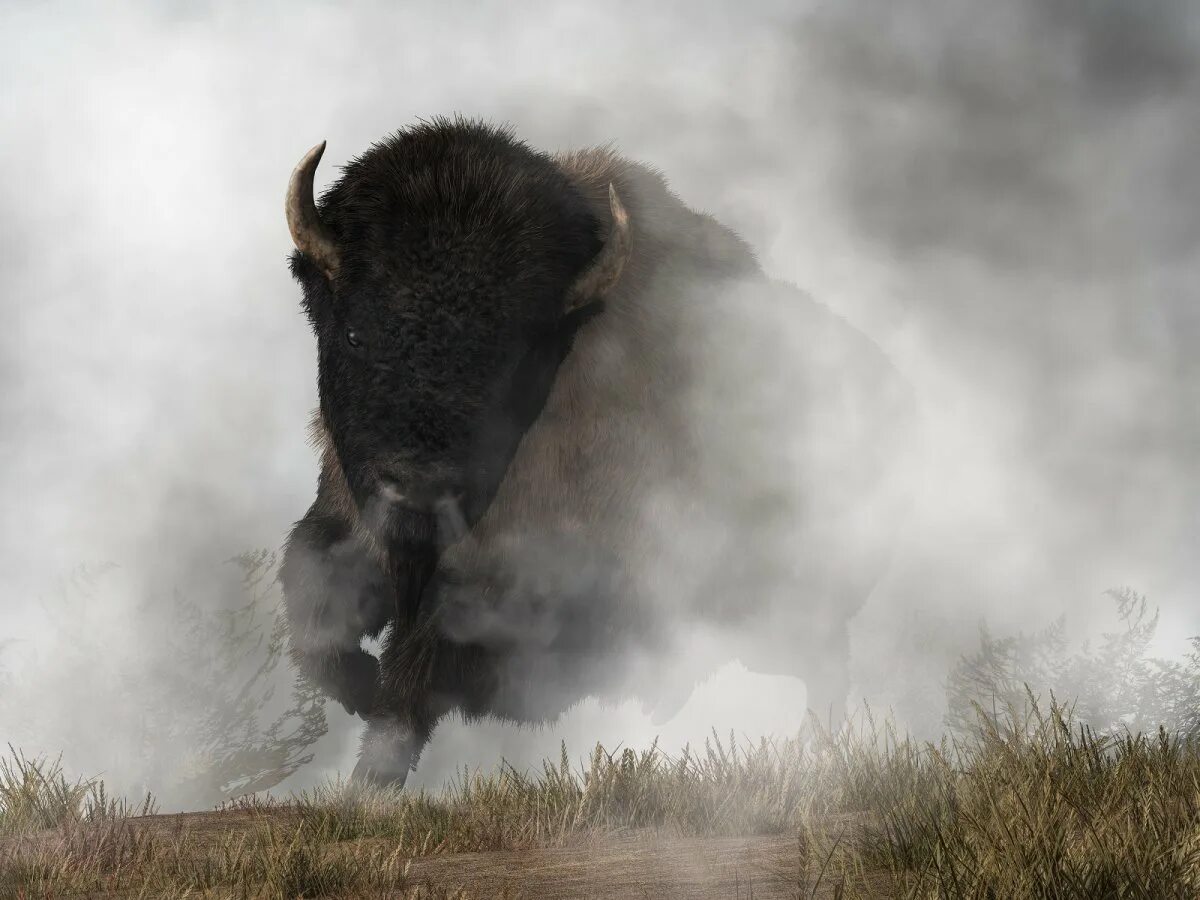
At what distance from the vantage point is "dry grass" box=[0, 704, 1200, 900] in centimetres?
188

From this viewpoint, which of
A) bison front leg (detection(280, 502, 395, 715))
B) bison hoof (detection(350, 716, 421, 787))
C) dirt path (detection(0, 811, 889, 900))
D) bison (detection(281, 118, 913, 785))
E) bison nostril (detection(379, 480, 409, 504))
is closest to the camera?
dirt path (detection(0, 811, 889, 900))

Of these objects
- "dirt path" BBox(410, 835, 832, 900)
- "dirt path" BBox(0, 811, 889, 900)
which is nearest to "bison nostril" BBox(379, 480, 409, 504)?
"dirt path" BBox(0, 811, 889, 900)

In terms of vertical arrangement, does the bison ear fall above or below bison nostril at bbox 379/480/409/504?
above

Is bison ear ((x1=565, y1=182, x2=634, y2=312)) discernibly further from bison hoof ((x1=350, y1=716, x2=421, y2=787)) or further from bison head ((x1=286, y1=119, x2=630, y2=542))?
bison hoof ((x1=350, y1=716, x2=421, y2=787))

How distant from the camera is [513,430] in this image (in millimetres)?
4887

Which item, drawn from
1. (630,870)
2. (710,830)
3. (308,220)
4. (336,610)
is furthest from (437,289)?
(630,870)

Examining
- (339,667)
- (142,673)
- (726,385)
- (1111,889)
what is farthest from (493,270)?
(142,673)

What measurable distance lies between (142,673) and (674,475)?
10634 mm

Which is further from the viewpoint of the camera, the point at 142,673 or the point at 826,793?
the point at 142,673

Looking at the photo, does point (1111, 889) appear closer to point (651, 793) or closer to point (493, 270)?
point (651, 793)

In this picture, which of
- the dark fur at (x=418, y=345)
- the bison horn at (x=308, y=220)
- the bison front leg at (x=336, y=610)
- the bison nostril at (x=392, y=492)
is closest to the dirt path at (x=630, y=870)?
the bison nostril at (x=392, y=492)

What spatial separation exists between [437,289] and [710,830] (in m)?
2.68

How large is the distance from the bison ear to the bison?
11 mm

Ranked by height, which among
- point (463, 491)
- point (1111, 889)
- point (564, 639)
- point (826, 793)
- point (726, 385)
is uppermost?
point (726, 385)
